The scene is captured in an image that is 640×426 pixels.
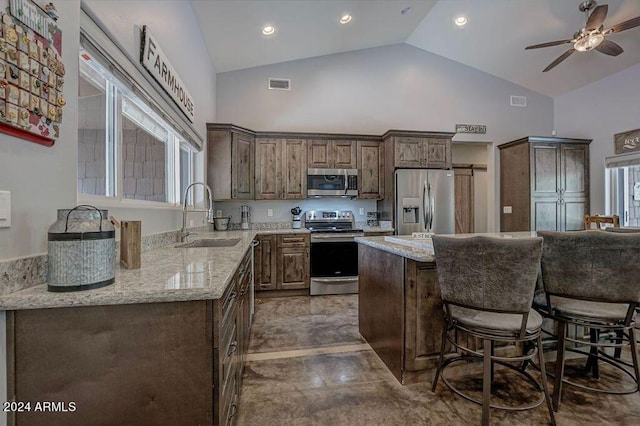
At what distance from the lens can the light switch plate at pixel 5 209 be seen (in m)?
0.91

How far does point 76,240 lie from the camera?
0.99 meters

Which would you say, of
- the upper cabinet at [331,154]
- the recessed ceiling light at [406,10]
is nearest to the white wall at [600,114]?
the recessed ceiling light at [406,10]

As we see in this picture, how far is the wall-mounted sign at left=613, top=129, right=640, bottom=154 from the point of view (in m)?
4.30

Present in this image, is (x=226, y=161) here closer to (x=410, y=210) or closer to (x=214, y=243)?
(x=214, y=243)

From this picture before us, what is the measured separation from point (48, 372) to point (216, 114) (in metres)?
4.30

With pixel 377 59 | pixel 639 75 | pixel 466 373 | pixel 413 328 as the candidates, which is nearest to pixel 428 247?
pixel 413 328

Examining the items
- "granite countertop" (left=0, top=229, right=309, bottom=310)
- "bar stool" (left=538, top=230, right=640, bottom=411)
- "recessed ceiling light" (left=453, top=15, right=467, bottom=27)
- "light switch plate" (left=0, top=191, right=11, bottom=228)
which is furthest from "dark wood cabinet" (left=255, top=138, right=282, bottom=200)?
"light switch plate" (left=0, top=191, right=11, bottom=228)

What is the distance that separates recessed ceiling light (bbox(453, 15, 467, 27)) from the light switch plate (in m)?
5.39

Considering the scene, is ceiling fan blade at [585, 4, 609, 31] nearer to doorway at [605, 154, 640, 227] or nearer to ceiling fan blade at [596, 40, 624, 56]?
ceiling fan blade at [596, 40, 624, 56]

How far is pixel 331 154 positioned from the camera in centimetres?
457

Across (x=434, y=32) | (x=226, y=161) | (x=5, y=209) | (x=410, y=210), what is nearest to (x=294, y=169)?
(x=226, y=161)

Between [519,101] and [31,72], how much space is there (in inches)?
264

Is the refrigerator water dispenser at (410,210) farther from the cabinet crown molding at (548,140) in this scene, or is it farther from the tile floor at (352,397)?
the tile floor at (352,397)

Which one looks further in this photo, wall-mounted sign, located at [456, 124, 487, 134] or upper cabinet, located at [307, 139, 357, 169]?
wall-mounted sign, located at [456, 124, 487, 134]
